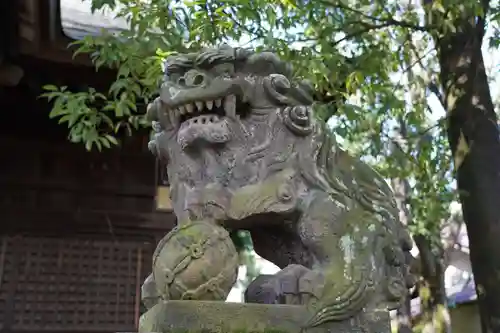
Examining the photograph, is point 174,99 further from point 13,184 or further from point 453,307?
point 453,307

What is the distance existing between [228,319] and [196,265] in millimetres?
196

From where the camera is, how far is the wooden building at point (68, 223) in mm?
4535

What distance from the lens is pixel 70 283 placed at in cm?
468

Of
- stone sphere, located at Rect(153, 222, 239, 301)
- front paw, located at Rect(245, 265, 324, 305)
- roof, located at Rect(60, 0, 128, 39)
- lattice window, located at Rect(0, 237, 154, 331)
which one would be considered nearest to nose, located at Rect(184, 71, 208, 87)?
stone sphere, located at Rect(153, 222, 239, 301)

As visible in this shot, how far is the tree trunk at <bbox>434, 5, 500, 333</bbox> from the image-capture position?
3545 millimetres

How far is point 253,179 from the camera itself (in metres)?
2.09

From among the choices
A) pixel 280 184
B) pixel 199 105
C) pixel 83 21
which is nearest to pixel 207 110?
pixel 199 105

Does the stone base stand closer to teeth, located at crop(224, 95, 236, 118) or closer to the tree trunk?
teeth, located at crop(224, 95, 236, 118)

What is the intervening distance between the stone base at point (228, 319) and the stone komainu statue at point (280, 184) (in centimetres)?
5

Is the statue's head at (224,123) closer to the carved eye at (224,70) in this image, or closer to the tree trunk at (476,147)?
the carved eye at (224,70)

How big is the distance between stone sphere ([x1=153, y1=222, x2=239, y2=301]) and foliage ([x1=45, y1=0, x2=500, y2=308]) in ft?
5.74

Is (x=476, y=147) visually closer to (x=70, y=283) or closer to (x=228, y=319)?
(x=228, y=319)

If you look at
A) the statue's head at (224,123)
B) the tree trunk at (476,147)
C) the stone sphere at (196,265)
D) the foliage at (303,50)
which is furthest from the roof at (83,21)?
the tree trunk at (476,147)

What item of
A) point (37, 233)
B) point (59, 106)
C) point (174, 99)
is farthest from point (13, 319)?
→ point (174, 99)
